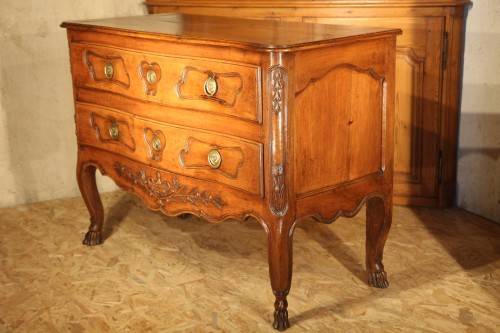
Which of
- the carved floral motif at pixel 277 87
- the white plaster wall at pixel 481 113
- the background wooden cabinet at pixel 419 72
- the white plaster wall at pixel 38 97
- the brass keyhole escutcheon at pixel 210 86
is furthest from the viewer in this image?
the white plaster wall at pixel 38 97

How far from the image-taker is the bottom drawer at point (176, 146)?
2922mm

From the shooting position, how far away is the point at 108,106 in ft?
11.7

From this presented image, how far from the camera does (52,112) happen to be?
468 cm

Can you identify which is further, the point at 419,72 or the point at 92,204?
the point at 419,72

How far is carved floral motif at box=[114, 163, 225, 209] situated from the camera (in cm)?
315

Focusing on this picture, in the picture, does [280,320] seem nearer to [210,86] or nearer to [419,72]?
[210,86]

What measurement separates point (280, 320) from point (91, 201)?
1.36 m

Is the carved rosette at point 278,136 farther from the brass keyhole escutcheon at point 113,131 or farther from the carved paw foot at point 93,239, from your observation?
the carved paw foot at point 93,239

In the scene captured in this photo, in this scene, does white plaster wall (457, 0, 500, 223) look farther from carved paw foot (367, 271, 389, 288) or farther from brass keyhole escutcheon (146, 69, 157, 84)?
brass keyhole escutcheon (146, 69, 157, 84)

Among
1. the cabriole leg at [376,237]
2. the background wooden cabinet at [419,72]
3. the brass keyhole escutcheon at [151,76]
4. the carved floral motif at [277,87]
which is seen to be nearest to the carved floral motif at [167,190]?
the brass keyhole escutcheon at [151,76]

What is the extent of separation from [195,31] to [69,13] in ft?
5.58

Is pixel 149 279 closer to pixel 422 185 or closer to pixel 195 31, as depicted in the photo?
pixel 195 31

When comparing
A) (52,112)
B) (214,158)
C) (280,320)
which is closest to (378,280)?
(280,320)

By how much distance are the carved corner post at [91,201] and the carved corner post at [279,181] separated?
1.30m
